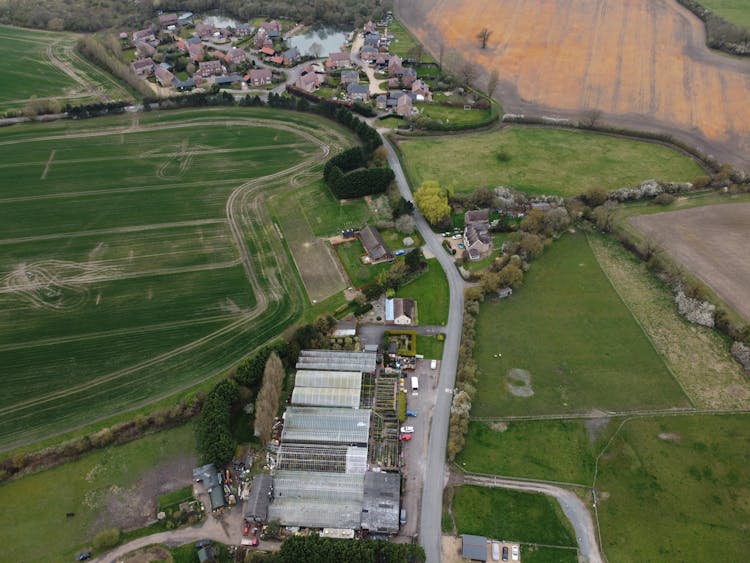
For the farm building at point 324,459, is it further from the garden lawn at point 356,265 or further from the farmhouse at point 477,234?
the farmhouse at point 477,234

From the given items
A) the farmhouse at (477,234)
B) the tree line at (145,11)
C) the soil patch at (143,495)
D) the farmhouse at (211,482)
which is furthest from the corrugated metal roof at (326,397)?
the tree line at (145,11)

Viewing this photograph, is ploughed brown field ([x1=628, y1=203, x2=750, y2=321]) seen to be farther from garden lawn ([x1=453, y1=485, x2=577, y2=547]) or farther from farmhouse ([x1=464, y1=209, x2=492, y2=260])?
garden lawn ([x1=453, y1=485, x2=577, y2=547])

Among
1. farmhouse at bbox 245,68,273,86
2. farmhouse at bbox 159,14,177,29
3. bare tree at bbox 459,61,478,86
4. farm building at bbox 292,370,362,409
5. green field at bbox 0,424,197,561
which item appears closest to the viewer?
green field at bbox 0,424,197,561

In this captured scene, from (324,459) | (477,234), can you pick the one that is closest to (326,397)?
(324,459)

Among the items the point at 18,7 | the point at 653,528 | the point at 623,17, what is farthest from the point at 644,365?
the point at 18,7

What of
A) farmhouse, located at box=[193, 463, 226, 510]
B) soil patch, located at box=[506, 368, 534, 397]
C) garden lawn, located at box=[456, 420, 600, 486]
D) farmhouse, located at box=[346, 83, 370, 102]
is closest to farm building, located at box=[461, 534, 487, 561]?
garden lawn, located at box=[456, 420, 600, 486]

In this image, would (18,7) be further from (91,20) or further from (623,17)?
(623,17)

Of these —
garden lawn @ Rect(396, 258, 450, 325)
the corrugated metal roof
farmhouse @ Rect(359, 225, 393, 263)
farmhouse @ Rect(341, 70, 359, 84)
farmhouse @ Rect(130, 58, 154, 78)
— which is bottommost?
the corrugated metal roof
